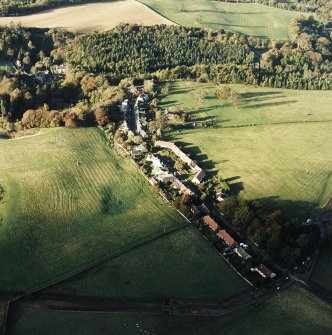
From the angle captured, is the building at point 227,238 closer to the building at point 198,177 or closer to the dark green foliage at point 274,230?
the dark green foliage at point 274,230

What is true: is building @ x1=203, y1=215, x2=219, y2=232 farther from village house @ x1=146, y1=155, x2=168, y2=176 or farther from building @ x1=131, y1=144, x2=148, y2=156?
building @ x1=131, y1=144, x2=148, y2=156

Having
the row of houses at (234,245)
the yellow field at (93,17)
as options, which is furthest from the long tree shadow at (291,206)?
the yellow field at (93,17)

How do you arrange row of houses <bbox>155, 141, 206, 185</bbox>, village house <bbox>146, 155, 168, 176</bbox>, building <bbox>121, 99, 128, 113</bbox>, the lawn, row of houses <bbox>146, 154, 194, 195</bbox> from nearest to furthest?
the lawn < row of houses <bbox>146, 154, 194, 195</bbox> < row of houses <bbox>155, 141, 206, 185</bbox> < village house <bbox>146, 155, 168, 176</bbox> < building <bbox>121, 99, 128, 113</bbox>

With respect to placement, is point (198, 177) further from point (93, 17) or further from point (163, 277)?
point (93, 17)

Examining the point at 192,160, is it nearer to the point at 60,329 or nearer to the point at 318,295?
the point at 318,295

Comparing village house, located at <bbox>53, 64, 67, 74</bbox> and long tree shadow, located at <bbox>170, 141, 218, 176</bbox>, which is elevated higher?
village house, located at <bbox>53, 64, 67, 74</bbox>

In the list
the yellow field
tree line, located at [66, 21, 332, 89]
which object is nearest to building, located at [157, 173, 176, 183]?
tree line, located at [66, 21, 332, 89]

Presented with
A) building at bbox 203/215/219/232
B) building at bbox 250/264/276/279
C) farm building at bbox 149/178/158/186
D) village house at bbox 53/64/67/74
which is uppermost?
village house at bbox 53/64/67/74

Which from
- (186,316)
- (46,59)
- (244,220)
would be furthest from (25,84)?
(186,316)

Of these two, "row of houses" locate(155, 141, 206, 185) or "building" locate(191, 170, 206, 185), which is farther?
"row of houses" locate(155, 141, 206, 185)
